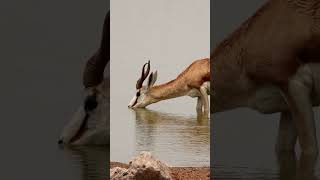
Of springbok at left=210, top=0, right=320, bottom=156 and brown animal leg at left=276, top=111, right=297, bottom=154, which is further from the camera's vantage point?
brown animal leg at left=276, top=111, right=297, bottom=154

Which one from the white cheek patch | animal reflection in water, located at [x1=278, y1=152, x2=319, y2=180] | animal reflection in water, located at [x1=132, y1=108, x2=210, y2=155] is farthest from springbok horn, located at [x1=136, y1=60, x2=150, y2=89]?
animal reflection in water, located at [x1=278, y1=152, x2=319, y2=180]

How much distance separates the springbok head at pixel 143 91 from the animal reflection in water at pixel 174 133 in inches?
2.6

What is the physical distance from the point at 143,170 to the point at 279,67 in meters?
1.49

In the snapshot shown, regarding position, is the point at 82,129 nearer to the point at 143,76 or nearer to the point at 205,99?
the point at 143,76

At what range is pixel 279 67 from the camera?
828cm

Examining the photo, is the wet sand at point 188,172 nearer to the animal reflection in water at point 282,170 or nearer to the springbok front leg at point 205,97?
the animal reflection in water at point 282,170

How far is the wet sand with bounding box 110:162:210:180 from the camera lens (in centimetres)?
847

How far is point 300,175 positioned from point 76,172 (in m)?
1.91

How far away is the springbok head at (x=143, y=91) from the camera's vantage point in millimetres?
8797

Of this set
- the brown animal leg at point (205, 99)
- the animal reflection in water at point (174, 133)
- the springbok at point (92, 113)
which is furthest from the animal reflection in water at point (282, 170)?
the springbok at point (92, 113)

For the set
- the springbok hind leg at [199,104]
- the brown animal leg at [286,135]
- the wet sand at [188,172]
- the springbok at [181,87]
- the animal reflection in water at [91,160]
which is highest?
the springbok at [181,87]

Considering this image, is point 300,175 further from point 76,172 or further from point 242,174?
point 76,172

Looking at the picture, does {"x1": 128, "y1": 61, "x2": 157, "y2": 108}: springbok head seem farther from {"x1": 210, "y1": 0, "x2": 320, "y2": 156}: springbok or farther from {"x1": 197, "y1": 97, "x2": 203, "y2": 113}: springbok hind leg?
{"x1": 210, "y1": 0, "x2": 320, "y2": 156}: springbok

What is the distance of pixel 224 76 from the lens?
8.71 metres
